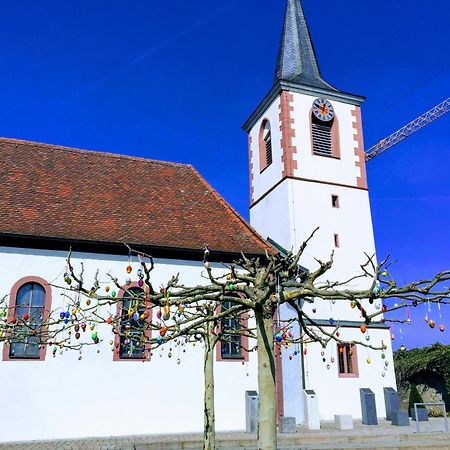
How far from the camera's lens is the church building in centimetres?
1397

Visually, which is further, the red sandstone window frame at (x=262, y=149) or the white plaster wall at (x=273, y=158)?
the red sandstone window frame at (x=262, y=149)

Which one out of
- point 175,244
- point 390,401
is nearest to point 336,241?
point 390,401

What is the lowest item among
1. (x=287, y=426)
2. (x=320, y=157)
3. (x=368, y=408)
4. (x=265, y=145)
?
(x=287, y=426)

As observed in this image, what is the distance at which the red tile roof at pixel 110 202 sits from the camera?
49.5 ft

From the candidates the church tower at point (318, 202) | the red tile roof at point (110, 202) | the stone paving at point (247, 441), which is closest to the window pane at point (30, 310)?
the red tile roof at point (110, 202)

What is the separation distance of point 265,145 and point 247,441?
14.2m

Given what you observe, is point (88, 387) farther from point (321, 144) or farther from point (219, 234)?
point (321, 144)

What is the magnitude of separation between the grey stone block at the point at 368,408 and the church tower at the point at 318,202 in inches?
25.1

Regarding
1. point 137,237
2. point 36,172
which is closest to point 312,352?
point 137,237

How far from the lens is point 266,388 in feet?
21.9

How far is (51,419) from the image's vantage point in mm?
13484

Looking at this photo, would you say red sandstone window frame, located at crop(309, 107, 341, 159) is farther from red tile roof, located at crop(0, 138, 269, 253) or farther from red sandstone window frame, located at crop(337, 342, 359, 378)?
red sandstone window frame, located at crop(337, 342, 359, 378)

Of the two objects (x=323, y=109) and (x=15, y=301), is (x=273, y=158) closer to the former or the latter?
(x=323, y=109)

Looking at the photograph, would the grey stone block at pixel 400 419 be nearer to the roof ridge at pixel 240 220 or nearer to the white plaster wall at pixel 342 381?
the white plaster wall at pixel 342 381
